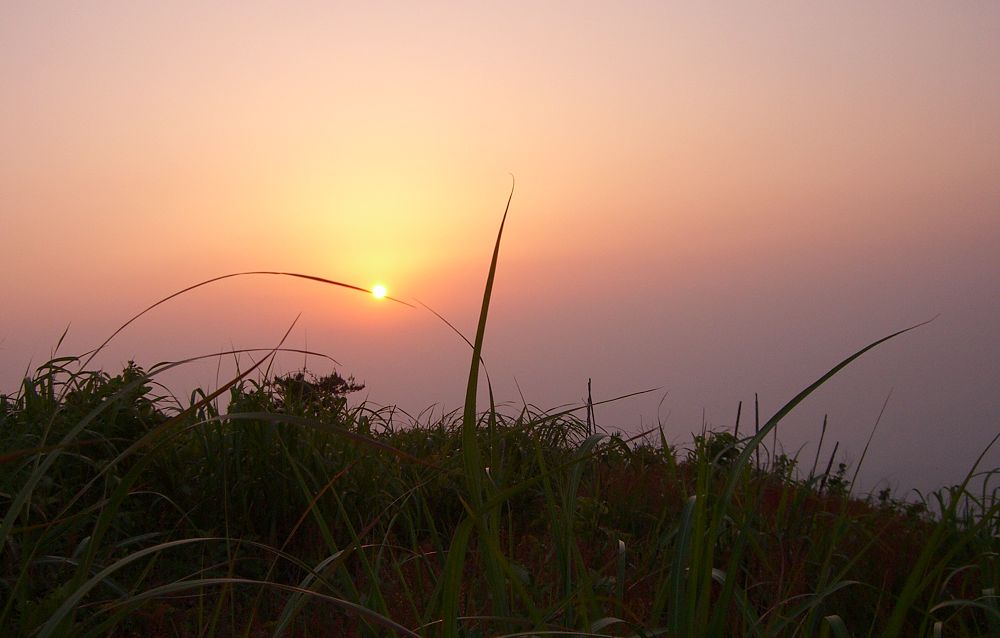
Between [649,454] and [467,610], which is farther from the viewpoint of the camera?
[649,454]

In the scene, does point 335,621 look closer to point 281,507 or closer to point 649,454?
point 281,507

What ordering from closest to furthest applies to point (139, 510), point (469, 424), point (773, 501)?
point (469, 424), point (139, 510), point (773, 501)

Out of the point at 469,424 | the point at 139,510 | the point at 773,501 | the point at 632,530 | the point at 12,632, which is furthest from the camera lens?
the point at 773,501

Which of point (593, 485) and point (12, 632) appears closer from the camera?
point (12, 632)

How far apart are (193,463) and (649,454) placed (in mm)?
3761

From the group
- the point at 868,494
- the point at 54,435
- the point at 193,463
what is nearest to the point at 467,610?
the point at 193,463

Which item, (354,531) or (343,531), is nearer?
(354,531)

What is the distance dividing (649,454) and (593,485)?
194 cm

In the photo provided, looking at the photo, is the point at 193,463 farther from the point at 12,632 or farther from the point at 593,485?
the point at 593,485

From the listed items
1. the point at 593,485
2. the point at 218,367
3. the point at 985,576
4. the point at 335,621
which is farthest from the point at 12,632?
the point at 985,576

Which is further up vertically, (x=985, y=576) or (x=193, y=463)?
(x=193, y=463)

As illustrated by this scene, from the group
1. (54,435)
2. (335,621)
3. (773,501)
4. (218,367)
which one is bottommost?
(335,621)

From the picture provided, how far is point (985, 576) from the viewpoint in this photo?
3.19 m

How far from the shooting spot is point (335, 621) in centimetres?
309
